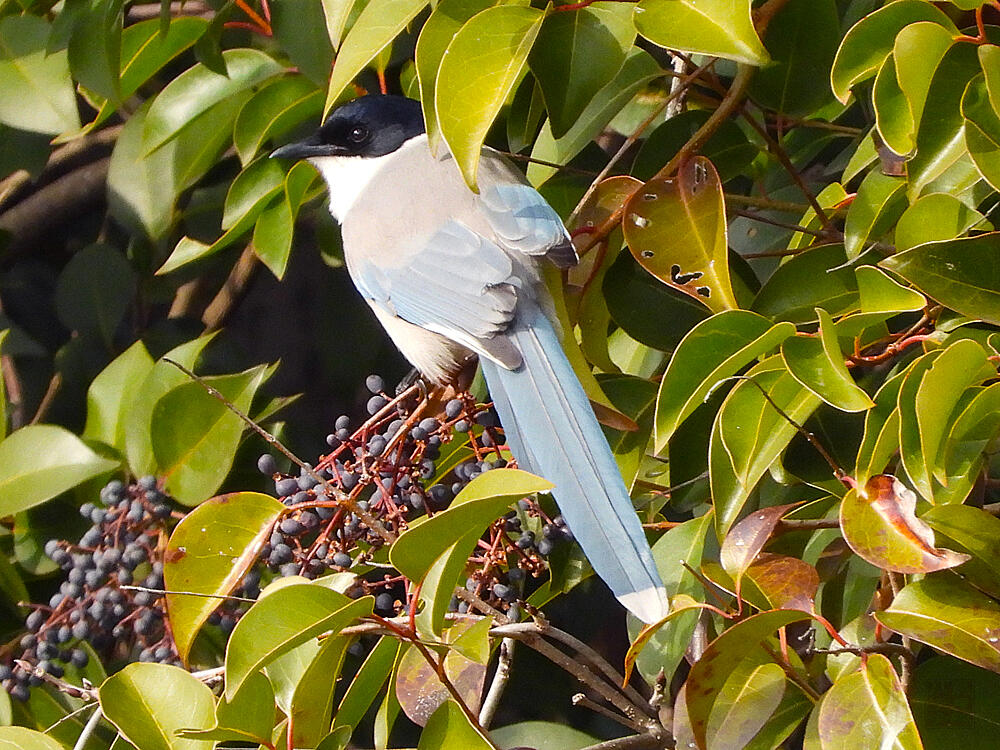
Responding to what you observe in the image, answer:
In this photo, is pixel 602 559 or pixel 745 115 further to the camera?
pixel 745 115

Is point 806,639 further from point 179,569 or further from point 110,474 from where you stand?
point 110,474

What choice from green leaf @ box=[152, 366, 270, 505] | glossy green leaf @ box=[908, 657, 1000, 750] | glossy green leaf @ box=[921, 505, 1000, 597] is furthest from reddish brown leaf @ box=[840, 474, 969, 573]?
green leaf @ box=[152, 366, 270, 505]

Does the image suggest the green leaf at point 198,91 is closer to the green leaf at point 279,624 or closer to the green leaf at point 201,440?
the green leaf at point 201,440

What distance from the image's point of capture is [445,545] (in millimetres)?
1170

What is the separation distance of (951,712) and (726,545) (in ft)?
1.06

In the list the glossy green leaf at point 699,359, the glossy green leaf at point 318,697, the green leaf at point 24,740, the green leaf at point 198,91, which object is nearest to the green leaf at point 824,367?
the glossy green leaf at point 699,359

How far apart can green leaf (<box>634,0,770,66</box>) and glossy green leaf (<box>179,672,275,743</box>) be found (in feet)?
2.64

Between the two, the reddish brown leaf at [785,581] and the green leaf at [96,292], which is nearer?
the reddish brown leaf at [785,581]

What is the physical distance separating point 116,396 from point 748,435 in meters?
1.41

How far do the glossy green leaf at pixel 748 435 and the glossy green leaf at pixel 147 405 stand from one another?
1.17m

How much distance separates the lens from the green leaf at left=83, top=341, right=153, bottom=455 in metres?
2.26

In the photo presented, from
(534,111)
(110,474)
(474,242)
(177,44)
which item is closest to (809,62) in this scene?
(534,111)

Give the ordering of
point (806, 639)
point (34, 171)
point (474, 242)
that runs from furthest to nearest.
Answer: point (34, 171), point (474, 242), point (806, 639)

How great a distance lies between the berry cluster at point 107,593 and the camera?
1832 millimetres
